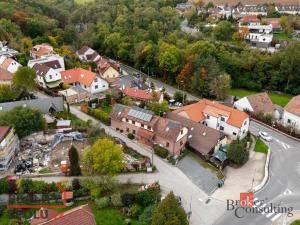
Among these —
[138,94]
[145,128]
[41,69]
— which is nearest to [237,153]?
[145,128]

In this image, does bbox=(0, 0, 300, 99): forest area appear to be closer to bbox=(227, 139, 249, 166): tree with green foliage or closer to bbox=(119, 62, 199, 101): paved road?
bbox=(119, 62, 199, 101): paved road

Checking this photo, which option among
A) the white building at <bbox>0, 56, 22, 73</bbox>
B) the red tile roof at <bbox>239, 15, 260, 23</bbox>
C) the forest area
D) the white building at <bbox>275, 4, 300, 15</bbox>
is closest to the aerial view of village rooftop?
the forest area

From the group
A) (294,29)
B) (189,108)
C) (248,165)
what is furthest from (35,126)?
(294,29)

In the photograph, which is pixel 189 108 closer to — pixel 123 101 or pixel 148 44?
pixel 123 101

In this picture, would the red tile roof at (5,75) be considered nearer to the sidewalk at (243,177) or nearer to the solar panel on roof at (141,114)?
the solar panel on roof at (141,114)

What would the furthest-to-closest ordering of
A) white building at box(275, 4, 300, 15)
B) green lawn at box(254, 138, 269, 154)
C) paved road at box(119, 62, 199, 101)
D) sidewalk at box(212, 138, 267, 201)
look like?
white building at box(275, 4, 300, 15), paved road at box(119, 62, 199, 101), green lawn at box(254, 138, 269, 154), sidewalk at box(212, 138, 267, 201)

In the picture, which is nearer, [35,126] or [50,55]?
[35,126]
